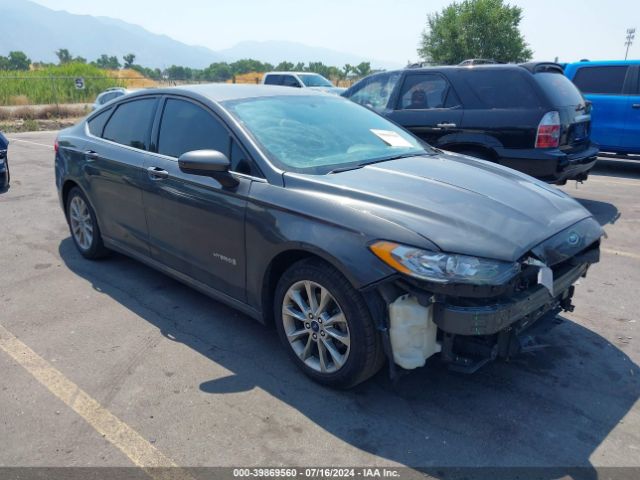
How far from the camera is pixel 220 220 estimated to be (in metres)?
3.40

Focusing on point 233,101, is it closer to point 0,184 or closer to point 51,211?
point 51,211

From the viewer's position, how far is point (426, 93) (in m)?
7.00

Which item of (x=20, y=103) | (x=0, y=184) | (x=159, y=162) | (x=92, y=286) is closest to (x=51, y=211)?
(x=0, y=184)

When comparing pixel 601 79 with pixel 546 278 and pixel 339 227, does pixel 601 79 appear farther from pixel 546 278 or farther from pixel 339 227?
pixel 339 227

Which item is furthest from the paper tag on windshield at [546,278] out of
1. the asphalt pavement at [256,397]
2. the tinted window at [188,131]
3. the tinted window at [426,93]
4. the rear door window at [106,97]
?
the rear door window at [106,97]

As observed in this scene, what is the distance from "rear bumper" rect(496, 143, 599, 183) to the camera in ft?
19.5

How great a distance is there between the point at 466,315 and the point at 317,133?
1761mm

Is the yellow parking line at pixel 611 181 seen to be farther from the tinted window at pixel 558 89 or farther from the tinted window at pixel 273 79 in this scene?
the tinted window at pixel 273 79

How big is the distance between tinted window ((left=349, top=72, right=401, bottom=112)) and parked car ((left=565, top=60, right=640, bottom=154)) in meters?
4.28

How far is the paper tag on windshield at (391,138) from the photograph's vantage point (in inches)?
155

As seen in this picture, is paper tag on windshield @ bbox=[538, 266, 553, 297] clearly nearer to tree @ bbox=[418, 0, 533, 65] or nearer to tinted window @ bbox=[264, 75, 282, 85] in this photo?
tinted window @ bbox=[264, 75, 282, 85]

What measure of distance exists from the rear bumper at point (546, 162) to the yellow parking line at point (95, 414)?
5.11 meters

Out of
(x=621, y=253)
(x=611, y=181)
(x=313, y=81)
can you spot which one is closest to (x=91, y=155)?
(x=621, y=253)

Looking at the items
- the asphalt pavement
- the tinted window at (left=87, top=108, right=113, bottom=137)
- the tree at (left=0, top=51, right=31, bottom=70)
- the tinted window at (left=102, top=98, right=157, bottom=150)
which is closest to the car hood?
the asphalt pavement
